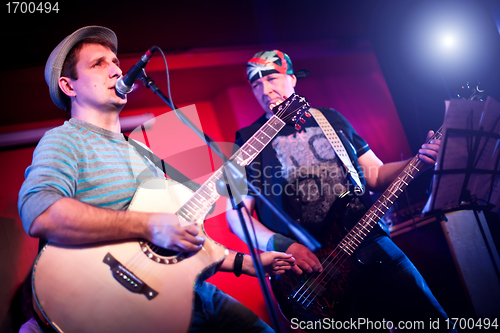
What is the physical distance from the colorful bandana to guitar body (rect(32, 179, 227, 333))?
167 cm

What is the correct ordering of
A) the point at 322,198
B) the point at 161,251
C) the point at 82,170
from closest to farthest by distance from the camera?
the point at 161,251 → the point at 82,170 → the point at 322,198

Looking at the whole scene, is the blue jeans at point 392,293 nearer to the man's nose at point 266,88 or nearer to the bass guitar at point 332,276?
the bass guitar at point 332,276

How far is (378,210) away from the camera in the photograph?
1.98m

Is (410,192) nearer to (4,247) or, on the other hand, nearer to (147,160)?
(147,160)

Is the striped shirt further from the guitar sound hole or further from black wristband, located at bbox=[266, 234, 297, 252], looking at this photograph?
black wristband, located at bbox=[266, 234, 297, 252]

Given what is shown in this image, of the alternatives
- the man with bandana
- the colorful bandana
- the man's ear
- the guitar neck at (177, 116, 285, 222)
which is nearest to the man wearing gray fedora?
the man's ear

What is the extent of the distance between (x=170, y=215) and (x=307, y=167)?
118 centimetres

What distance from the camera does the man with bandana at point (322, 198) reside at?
1843 millimetres

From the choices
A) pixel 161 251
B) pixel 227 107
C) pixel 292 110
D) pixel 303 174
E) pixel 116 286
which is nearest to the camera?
pixel 116 286

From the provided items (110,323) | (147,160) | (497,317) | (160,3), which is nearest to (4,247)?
(147,160)

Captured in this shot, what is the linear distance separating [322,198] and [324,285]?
0.59 meters

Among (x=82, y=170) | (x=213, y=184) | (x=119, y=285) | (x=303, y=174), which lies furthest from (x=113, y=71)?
(x=303, y=174)

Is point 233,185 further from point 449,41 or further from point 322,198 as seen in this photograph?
point 449,41

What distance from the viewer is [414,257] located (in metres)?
2.88
